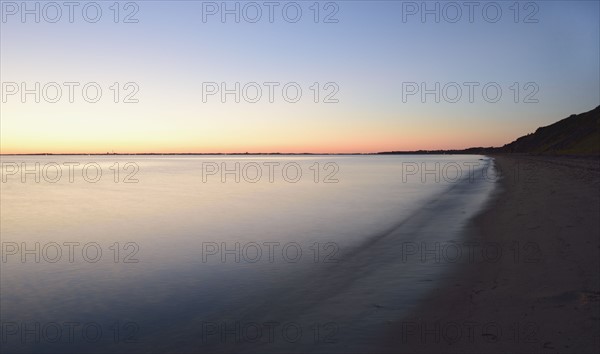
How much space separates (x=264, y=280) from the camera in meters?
11.7

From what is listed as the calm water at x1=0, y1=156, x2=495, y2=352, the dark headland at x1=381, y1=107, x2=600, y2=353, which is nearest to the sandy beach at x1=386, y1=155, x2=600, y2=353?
the dark headland at x1=381, y1=107, x2=600, y2=353

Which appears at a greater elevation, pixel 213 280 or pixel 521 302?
pixel 521 302

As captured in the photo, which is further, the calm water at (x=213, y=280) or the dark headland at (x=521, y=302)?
the calm water at (x=213, y=280)

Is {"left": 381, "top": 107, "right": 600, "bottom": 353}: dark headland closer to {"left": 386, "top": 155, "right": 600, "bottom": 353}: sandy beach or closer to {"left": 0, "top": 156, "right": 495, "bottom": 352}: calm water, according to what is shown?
{"left": 386, "top": 155, "right": 600, "bottom": 353}: sandy beach

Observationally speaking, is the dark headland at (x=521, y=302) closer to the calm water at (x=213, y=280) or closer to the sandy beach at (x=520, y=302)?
the sandy beach at (x=520, y=302)

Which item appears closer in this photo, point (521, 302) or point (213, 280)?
point (521, 302)

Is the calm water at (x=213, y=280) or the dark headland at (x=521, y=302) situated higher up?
the dark headland at (x=521, y=302)

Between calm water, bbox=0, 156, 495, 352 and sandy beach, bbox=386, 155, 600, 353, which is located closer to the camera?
sandy beach, bbox=386, 155, 600, 353

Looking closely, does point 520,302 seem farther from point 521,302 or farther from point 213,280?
point 213,280

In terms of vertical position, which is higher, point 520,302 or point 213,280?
point 520,302

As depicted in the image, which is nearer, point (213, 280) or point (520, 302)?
point (520, 302)

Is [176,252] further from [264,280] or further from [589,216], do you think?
[589,216]

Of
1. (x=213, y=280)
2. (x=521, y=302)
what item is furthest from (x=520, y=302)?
(x=213, y=280)

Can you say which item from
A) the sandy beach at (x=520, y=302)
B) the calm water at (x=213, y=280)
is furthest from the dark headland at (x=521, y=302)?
the calm water at (x=213, y=280)
